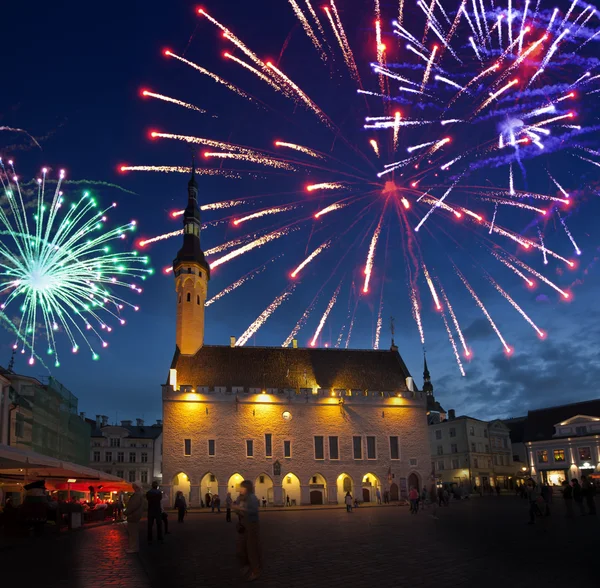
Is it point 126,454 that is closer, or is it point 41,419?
point 41,419

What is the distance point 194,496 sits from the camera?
44.8 meters

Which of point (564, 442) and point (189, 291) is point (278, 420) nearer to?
point (189, 291)

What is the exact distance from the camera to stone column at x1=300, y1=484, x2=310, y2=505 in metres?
46.7

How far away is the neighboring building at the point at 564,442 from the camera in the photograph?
5775cm

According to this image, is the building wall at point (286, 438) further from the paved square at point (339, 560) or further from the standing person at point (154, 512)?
the standing person at point (154, 512)

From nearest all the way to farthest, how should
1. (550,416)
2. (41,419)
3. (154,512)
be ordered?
(154,512) → (41,419) → (550,416)

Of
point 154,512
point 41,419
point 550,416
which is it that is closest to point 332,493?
point 41,419

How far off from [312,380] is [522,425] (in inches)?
1341

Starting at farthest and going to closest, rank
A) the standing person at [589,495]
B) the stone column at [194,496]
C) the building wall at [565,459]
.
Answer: the building wall at [565,459], the stone column at [194,496], the standing person at [589,495]

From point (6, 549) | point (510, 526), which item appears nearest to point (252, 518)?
point (6, 549)

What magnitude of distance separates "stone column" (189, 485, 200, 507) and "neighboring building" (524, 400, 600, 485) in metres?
36.1

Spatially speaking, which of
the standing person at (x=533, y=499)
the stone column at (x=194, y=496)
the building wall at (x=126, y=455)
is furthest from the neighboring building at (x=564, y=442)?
the building wall at (x=126, y=455)

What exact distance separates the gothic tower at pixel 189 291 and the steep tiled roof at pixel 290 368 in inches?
43.1

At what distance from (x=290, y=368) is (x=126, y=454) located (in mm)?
30828
